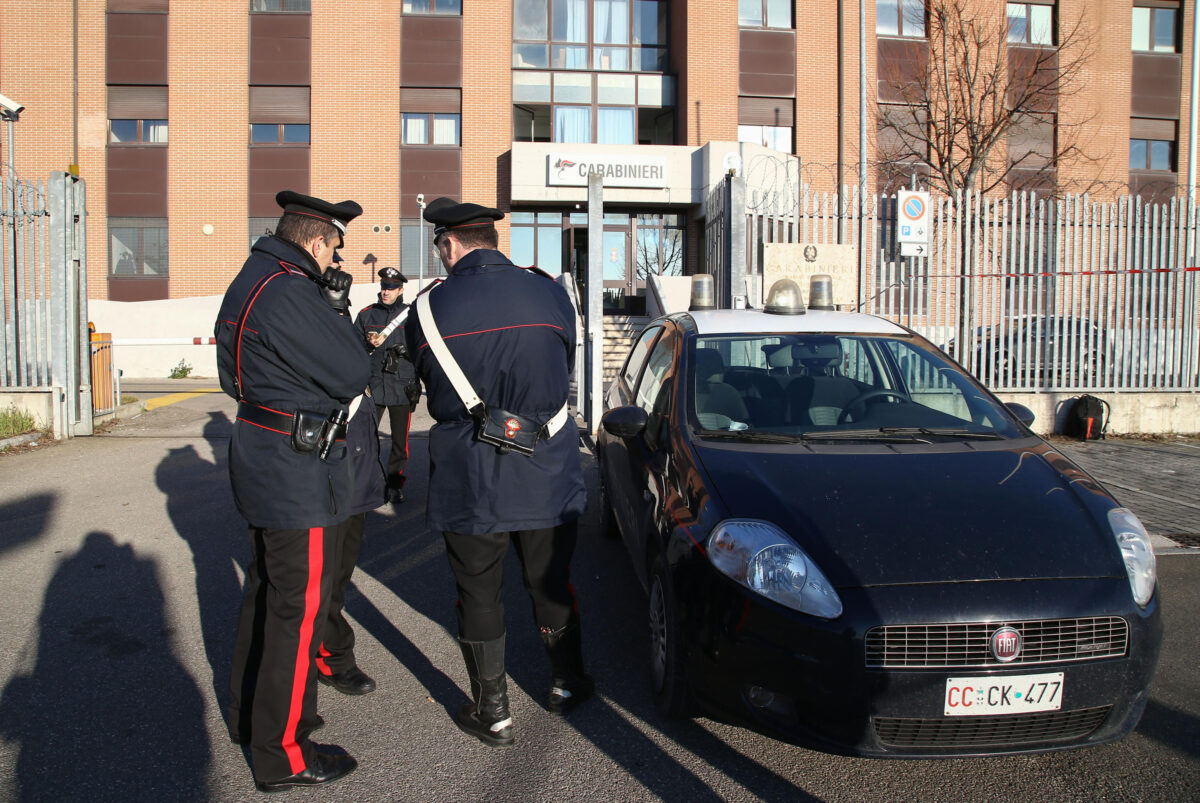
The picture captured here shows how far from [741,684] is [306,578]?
143 cm

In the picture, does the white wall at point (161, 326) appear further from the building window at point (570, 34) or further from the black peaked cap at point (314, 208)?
the black peaked cap at point (314, 208)

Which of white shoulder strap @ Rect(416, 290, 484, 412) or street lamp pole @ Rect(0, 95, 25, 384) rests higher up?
street lamp pole @ Rect(0, 95, 25, 384)

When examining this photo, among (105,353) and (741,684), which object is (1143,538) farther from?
(105,353)

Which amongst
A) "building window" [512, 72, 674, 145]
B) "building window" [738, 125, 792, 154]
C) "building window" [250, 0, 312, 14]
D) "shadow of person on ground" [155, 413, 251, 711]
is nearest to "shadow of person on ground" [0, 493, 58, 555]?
"shadow of person on ground" [155, 413, 251, 711]

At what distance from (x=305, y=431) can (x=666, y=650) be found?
149cm

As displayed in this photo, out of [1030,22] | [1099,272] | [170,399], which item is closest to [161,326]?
[170,399]

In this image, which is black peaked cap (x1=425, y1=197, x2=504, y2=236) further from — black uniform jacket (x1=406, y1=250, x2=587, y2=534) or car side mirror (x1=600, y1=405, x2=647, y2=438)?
car side mirror (x1=600, y1=405, x2=647, y2=438)

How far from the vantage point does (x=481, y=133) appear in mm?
24453

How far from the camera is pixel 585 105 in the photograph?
24922 millimetres

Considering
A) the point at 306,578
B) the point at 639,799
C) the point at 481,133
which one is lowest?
the point at 639,799

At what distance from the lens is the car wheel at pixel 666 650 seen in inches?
117

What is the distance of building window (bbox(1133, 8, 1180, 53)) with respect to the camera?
86.2ft

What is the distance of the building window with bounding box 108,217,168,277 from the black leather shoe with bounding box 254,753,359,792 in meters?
24.9

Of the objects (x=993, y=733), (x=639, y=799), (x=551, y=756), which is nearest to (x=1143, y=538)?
(x=993, y=733)
